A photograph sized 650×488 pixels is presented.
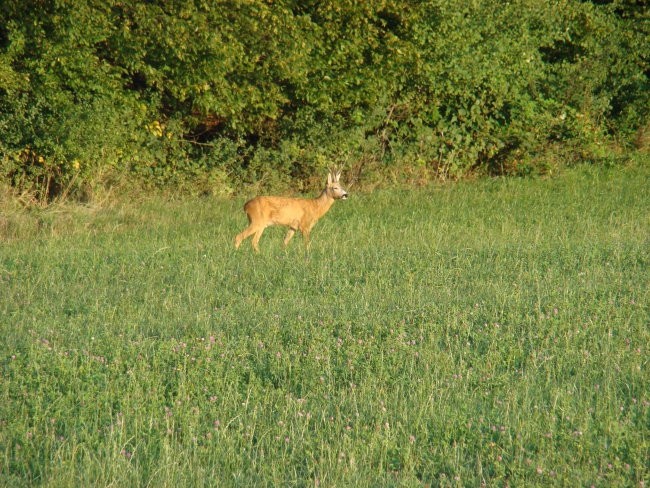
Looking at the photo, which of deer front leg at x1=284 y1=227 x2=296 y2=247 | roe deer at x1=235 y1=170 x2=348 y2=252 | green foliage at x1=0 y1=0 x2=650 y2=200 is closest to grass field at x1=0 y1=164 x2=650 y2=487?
roe deer at x1=235 y1=170 x2=348 y2=252

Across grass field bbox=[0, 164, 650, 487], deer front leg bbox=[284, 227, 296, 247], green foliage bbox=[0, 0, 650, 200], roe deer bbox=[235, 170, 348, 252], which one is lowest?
grass field bbox=[0, 164, 650, 487]

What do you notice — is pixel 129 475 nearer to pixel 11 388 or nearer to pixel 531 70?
pixel 11 388

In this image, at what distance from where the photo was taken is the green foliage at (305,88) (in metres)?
15.1

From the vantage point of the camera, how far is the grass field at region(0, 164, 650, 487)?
5020 millimetres

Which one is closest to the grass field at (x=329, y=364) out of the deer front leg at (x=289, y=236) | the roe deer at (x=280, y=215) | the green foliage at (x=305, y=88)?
the roe deer at (x=280, y=215)

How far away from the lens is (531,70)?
19.2m

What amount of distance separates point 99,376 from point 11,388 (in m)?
0.54

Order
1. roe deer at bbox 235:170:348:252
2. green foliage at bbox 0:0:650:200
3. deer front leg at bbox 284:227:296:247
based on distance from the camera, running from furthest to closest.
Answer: green foliage at bbox 0:0:650:200, deer front leg at bbox 284:227:296:247, roe deer at bbox 235:170:348:252

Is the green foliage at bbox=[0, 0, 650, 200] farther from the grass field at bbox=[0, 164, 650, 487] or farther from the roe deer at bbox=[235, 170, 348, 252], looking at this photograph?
the grass field at bbox=[0, 164, 650, 487]

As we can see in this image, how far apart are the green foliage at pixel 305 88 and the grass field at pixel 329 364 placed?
3.83 meters

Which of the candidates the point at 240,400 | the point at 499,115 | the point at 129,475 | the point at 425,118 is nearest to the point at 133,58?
the point at 425,118

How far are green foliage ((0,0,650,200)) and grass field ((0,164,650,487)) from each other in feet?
12.6

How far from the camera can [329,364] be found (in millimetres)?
6566

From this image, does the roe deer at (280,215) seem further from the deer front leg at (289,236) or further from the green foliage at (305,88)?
the green foliage at (305,88)
